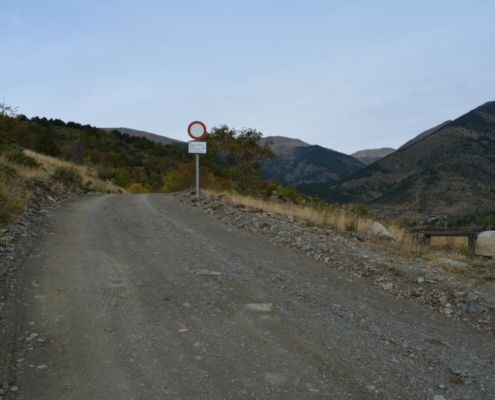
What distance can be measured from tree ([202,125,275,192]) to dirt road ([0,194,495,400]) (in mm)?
12663

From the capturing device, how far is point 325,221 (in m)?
10.7

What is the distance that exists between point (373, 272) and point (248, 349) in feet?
11.0

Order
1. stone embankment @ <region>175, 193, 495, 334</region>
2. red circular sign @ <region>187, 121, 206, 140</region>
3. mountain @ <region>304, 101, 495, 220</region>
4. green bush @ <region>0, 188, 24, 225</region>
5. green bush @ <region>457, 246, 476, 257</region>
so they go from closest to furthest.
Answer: stone embankment @ <region>175, 193, 495, 334</region> < green bush @ <region>0, 188, 24, 225</region> < green bush @ <region>457, 246, 476, 257</region> < red circular sign @ <region>187, 121, 206, 140</region> < mountain @ <region>304, 101, 495, 220</region>

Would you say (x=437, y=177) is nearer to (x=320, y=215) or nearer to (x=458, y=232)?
(x=320, y=215)

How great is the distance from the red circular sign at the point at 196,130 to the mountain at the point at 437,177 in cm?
5349

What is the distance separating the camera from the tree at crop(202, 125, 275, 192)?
18.7m

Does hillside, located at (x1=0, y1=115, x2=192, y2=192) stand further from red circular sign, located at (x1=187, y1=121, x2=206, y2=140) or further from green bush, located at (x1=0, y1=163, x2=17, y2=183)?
green bush, located at (x1=0, y1=163, x2=17, y2=183)

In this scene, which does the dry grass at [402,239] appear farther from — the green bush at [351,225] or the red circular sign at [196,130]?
the red circular sign at [196,130]

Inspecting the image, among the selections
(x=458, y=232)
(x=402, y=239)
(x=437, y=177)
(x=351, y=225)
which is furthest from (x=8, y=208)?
(x=437, y=177)

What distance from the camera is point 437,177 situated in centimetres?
7406

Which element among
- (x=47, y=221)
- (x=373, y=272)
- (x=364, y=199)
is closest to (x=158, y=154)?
(x=364, y=199)

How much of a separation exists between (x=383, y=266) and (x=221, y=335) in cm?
355

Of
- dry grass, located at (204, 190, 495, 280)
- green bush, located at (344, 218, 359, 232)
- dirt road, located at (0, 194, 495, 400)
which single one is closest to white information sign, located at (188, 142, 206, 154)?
dry grass, located at (204, 190, 495, 280)

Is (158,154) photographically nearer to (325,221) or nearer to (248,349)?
(325,221)
